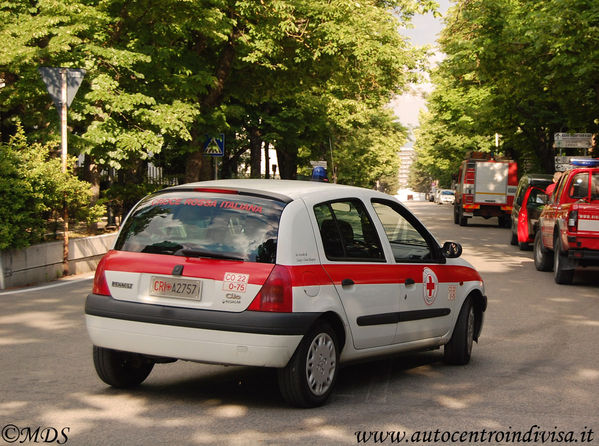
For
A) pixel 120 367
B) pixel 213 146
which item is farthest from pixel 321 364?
pixel 213 146

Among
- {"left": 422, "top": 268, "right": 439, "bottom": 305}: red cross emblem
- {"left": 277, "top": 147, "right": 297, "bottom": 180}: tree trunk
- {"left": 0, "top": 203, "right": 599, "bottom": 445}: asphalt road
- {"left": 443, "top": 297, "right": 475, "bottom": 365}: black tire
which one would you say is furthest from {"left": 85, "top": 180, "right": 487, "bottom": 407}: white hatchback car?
{"left": 277, "top": 147, "right": 297, "bottom": 180}: tree trunk

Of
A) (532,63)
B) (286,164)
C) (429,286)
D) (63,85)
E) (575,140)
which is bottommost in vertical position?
(429,286)

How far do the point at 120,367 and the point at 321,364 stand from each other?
151 centimetres

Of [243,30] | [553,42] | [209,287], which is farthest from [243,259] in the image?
[243,30]

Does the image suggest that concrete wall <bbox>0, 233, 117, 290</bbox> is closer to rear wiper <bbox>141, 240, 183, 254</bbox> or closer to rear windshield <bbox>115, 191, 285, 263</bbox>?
rear windshield <bbox>115, 191, 285, 263</bbox>

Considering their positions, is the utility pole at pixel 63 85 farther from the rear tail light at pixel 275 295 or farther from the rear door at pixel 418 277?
the rear tail light at pixel 275 295

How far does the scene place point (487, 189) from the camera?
4019cm

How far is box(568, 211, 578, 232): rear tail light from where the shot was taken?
15.7m

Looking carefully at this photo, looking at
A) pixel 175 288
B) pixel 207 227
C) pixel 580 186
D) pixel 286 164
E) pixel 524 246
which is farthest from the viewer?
pixel 286 164

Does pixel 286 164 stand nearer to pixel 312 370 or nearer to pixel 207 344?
pixel 312 370

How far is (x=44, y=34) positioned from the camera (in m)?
18.6

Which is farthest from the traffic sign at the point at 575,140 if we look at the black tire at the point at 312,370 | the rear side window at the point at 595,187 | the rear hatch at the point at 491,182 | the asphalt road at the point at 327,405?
the black tire at the point at 312,370

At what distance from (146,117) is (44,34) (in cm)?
299

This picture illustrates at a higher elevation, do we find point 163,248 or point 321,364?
point 163,248
